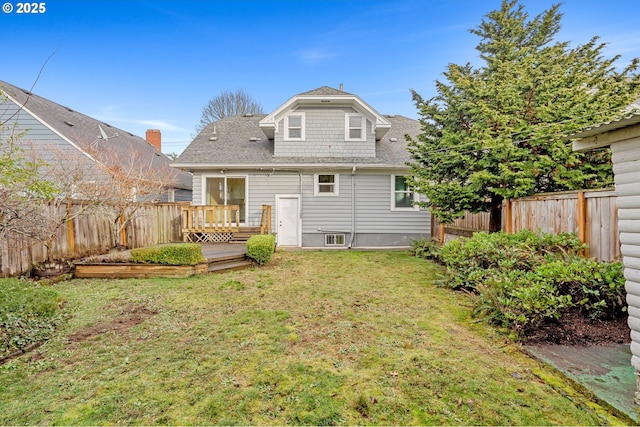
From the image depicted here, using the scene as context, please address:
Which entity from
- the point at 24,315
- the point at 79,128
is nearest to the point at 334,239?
the point at 24,315

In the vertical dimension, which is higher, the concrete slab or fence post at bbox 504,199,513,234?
fence post at bbox 504,199,513,234

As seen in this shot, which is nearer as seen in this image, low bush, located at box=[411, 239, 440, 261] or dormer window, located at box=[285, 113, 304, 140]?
low bush, located at box=[411, 239, 440, 261]

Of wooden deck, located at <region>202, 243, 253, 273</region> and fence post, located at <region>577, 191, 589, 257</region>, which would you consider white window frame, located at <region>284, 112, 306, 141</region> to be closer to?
wooden deck, located at <region>202, 243, 253, 273</region>

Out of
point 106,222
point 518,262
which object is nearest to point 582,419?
point 518,262

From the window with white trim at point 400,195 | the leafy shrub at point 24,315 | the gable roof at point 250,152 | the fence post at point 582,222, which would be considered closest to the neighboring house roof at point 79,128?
the gable roof at point 250,152

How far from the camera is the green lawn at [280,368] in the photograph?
7.64 feet

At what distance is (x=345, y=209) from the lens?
1168cm

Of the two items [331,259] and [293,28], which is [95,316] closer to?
[331,259]

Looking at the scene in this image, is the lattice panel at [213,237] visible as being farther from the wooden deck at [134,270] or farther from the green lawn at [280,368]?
the green lawn at [280,368]

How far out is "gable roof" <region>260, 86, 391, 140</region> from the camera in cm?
1140

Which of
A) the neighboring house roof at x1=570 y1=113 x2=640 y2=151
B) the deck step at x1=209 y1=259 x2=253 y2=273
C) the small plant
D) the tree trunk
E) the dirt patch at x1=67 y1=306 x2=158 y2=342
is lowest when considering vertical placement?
the dirt patch at x1=67 y1=306 x2=158 y2=342

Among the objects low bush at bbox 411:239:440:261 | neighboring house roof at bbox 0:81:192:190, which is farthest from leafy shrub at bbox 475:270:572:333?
neighboring house roof at bbox 0:81:192:190

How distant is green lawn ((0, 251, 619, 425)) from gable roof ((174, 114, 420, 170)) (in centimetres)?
665

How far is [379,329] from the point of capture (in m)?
4.03
